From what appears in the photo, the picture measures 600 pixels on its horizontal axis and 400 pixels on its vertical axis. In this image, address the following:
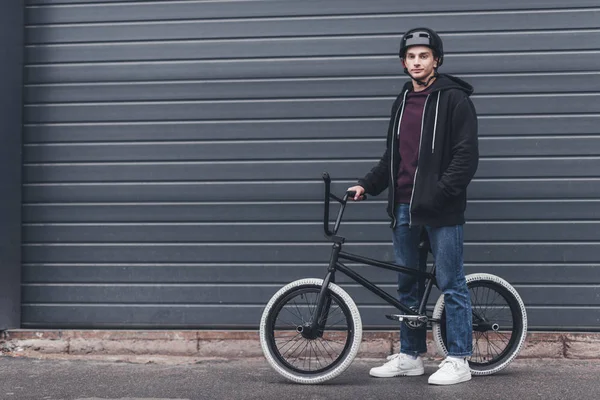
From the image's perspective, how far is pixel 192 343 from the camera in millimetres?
6688

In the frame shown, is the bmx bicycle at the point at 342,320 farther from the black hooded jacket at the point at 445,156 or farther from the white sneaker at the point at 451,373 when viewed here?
the black hooded jacket at the point at 445,156

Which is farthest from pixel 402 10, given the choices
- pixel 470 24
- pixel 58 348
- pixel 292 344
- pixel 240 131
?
pixel 58 348

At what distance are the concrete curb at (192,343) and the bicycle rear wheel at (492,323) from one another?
1.40 ft

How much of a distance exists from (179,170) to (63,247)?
3.73 ft

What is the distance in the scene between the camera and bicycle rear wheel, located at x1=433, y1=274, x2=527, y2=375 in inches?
231

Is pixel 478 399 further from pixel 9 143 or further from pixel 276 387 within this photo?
pixel 9 143

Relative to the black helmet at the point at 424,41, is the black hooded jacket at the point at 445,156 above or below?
below

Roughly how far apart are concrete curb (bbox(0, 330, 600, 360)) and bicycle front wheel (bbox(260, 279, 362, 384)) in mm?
581

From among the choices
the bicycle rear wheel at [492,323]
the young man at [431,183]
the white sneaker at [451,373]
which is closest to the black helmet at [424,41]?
the young man at [431,183]

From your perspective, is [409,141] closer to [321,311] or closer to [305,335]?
[321,311]

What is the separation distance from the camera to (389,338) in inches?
257

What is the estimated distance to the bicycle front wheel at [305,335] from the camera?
220 inches

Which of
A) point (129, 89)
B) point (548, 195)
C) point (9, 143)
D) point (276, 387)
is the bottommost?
point (276, 387)

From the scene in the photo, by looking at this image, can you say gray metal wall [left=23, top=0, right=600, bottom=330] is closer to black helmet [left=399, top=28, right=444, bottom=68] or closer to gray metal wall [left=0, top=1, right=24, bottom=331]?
gray metal wall [left=0, top=1, right=24, bottom=331]
